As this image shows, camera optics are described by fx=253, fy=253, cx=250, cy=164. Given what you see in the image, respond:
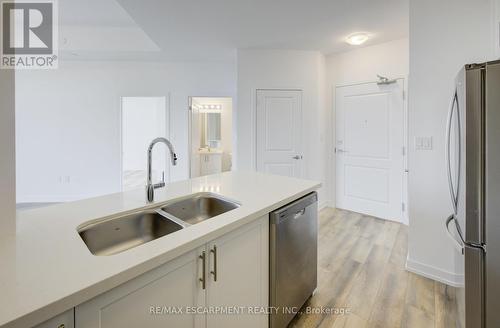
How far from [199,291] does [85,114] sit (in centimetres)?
539

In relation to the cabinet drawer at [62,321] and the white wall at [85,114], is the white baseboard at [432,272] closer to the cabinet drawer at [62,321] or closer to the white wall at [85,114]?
the cabinet drawer at [62,321]

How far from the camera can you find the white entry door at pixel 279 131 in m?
4.11

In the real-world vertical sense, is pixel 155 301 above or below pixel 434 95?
below

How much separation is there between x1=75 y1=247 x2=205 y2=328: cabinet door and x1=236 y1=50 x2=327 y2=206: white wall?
3.22 meters

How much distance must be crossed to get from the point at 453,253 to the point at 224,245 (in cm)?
211

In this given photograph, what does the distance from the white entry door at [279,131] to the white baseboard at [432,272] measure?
6.95 ft

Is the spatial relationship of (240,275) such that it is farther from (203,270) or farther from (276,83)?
(276,83)

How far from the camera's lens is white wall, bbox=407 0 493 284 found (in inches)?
80.0

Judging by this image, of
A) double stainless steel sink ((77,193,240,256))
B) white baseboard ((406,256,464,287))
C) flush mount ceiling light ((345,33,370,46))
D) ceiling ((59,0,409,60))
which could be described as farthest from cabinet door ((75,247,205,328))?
flush mount ceiling light ((345,33,370,46))

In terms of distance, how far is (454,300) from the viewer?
191 cm

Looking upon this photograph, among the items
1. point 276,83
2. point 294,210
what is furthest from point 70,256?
point 276,83

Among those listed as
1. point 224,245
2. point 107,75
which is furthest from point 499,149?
point 107,75

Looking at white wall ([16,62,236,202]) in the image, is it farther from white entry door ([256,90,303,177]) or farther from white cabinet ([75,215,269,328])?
white cabinet ([75,215,269,328])

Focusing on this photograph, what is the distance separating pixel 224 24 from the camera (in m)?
3.22
